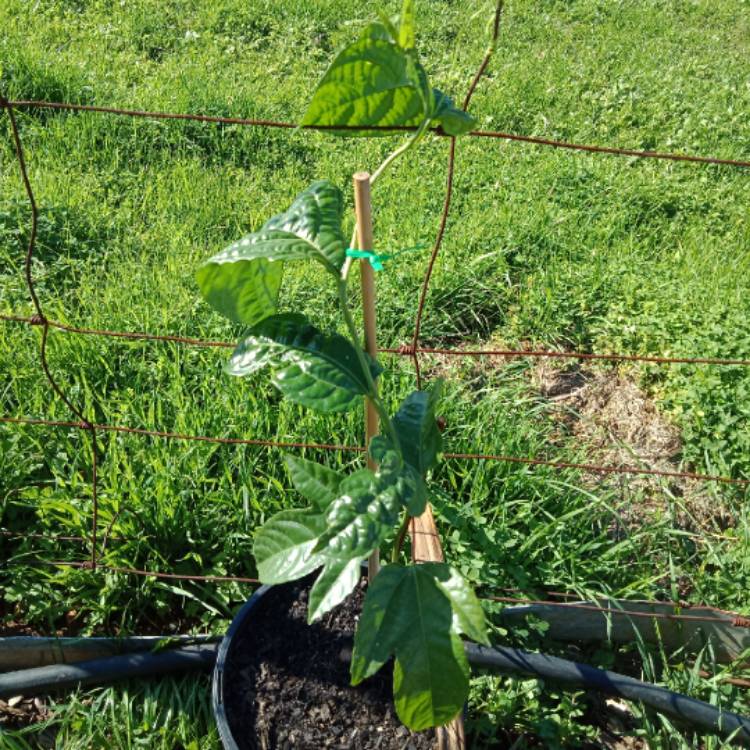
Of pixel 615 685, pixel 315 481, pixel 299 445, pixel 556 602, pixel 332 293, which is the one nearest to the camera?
pixel 315 481

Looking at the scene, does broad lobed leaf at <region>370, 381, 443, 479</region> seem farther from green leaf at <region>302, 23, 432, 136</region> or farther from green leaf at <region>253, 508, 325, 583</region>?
green leaf at <region>302, 23, 432, 136</region>

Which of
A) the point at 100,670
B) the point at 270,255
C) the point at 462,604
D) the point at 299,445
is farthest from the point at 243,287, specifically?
the point at 100,670

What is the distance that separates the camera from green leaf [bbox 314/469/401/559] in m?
1.13

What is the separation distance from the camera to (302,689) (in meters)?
1.90

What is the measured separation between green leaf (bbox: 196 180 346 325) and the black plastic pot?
79cm

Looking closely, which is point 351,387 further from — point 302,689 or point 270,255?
point 302,689

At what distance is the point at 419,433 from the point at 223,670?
2.48 feet

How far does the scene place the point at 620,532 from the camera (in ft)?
8.29

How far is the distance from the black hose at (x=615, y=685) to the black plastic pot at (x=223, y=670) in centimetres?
54

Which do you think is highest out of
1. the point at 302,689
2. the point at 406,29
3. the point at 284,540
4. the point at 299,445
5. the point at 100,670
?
the point at 406,29

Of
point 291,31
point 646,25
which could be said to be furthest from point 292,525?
point 646,25

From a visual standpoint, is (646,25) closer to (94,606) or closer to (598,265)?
(598,265)

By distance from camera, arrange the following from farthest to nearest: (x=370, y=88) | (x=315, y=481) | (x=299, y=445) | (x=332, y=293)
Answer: (x=332, y=293) < (x=299, y=445) < (x=315, y=481) < (x=370, y=88)

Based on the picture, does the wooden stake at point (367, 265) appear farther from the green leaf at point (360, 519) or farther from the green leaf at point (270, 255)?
the green leaf at point (360, 519)
